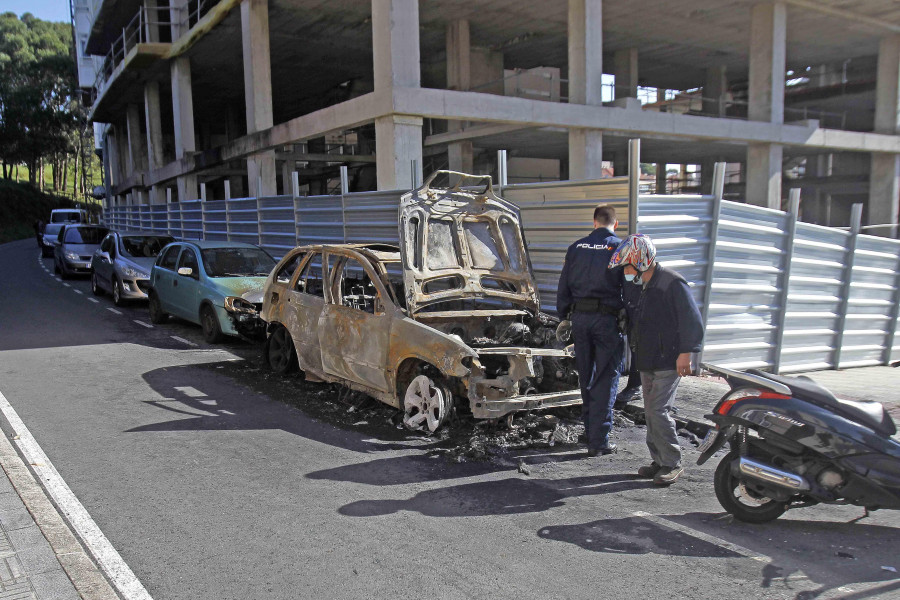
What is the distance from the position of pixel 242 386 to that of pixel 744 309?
6.16 m

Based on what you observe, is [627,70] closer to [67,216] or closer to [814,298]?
[814,298]

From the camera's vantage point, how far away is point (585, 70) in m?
18.4

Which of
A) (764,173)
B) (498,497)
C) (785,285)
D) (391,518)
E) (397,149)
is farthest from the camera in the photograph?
(764,173)

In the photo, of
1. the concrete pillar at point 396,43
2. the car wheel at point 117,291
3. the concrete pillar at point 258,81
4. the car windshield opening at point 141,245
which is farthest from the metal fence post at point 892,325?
the concrete pillar at point 258,81

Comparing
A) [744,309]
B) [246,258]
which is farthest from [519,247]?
[246,258]

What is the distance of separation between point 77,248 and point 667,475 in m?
20.4

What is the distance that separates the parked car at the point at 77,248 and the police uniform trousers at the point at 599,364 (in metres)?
18.8

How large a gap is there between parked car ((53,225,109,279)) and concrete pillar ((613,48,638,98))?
1922 cm

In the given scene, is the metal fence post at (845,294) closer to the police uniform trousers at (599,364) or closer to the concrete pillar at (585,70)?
the police uniform trousers at (599,364)

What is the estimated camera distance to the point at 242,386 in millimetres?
7988

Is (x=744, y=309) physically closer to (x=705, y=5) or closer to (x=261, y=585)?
(x=261, y=585)

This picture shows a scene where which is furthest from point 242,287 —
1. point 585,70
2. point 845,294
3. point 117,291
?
point 585,70

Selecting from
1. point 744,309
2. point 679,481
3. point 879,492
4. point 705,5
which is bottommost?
point 679,481

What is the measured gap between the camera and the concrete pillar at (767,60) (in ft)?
70.4
